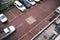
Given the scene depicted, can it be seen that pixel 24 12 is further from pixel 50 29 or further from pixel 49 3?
pixel 50 29

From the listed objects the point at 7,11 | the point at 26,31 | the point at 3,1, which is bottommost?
the point at 26,31

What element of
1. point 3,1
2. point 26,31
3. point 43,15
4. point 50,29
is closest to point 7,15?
point 3,1

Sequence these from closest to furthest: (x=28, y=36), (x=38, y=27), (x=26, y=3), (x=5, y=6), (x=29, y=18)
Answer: (x=28, y=36) < (x=38, y=27) < (x=29, y=18) < (x=5, y=6) < (x=26, y=3)

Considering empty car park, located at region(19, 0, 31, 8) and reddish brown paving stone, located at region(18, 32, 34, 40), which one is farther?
empty car park, located at region(19, 0, 31, 8)

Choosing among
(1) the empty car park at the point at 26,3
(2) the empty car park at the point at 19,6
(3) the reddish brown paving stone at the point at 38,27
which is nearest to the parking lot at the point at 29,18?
(3) the reddish brown paving stone at the point at 38,27

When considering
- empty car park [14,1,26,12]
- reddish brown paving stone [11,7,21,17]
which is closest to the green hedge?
empty car park [14,1,26,12]

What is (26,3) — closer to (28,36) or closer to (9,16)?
(9,16)

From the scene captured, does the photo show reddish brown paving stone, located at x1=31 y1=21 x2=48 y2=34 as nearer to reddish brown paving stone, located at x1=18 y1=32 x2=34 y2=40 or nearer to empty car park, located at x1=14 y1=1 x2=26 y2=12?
reddish brown paving stone, located at x1=18 y1=32 x2=34 y2=40

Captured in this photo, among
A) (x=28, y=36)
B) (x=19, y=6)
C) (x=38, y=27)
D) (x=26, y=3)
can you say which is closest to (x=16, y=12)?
(x=19, y=6)
